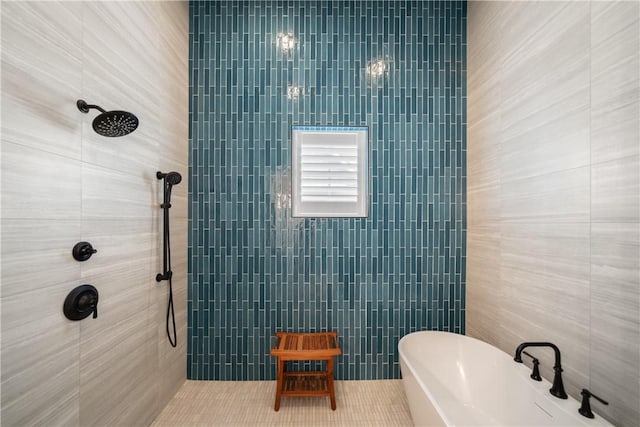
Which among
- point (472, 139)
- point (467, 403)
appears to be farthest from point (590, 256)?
point (472, 139)

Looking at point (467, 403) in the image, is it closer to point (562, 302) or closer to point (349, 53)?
point (562, 302)

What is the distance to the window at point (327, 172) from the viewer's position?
2455mm

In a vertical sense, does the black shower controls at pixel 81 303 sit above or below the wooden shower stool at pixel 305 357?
above

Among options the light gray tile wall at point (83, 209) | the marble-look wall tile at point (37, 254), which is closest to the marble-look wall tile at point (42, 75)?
the light gray tile wall at point (83, 209)

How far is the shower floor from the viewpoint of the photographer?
1.98 m

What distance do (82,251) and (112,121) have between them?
22.0 inches

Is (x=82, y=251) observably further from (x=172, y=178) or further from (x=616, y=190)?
(x=616, y=190)

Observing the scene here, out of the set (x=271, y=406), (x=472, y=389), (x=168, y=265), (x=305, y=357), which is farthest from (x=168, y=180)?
(x=472, y=389)

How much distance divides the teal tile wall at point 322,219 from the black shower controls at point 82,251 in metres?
1.08

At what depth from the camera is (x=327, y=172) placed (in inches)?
97.0

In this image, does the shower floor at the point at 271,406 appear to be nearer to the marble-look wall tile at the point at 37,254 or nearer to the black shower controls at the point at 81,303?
the black shower controls at the point at 81,303

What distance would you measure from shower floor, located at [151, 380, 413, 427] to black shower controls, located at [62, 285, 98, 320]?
108 cm

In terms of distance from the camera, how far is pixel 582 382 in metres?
1.42

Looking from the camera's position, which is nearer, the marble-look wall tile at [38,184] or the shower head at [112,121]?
the marble-look wall tile at [38,184]
